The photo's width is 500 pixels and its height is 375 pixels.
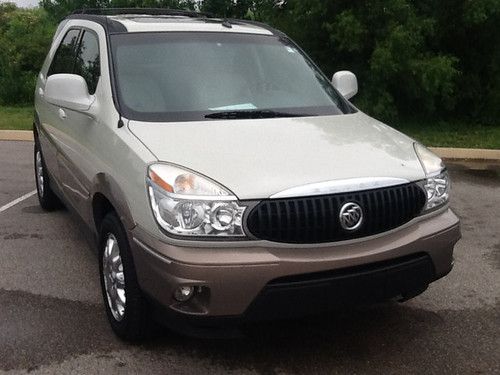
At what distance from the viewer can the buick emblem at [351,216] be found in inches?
124

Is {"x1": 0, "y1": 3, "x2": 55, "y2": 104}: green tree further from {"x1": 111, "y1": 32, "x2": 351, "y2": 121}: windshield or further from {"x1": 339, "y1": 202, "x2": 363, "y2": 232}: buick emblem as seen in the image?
{"x1": 339, "y1": 202, "x2": 363, "y2": 232}: buick emblem

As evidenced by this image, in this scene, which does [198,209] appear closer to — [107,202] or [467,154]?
[107,202]

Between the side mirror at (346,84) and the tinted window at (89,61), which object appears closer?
the tinted window at (89,61)

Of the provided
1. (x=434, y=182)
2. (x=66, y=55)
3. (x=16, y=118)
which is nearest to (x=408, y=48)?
(x=66, y=55)

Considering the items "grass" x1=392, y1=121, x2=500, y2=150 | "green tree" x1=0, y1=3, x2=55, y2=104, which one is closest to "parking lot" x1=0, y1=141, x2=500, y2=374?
"grass" x1=392, y1=121, x2=500, y2=150

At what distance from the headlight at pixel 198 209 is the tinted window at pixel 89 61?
1.51 meters

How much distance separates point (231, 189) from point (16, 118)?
397 inches

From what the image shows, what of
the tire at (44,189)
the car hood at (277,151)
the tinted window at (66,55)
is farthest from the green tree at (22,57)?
the car hood at (277,151)

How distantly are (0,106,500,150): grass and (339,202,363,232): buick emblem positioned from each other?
7.41 meters

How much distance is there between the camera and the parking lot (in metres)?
3.46

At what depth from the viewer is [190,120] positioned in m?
3.84

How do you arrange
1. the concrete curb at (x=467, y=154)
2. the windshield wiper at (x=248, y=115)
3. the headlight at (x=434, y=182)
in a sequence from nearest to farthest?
1. the headlight at (x=434, y=182)
2. the windshield wiper at (x=248, y=115)
3. the concrete curb at (x=467, y=154)

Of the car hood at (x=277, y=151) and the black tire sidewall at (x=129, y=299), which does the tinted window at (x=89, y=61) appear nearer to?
the car hood at (x=277, y=151)

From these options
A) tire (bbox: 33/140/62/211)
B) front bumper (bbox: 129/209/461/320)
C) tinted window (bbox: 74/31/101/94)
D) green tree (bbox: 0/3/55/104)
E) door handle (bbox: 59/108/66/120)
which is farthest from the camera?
green tree (bbox: 0/3/55/104)
